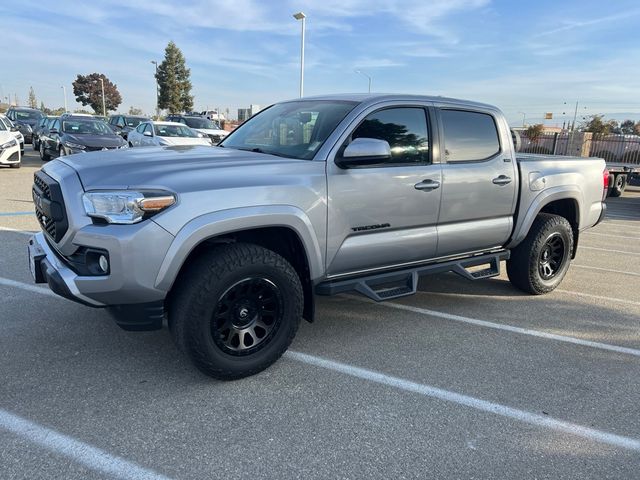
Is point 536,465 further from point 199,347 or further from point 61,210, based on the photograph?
point 61,210

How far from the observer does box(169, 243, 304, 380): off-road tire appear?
3.03 metres

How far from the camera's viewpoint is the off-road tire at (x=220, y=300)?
3.03 metres

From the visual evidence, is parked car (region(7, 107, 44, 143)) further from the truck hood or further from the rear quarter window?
the rear quarter window

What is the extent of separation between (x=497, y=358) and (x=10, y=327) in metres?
3.76

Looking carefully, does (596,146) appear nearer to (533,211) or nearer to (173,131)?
(173,131)

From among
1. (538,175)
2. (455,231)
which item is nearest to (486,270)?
(455,231)

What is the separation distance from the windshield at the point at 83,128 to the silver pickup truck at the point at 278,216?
42.1 ft

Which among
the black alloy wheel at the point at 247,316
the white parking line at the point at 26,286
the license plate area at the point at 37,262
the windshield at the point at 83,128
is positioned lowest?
the white parking line at the point at 26,286

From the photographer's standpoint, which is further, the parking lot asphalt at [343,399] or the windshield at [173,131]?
the windshield at [173,131]

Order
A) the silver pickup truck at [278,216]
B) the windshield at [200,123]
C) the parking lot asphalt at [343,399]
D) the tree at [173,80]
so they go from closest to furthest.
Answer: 1. the parking lot asphalt at [343,399]
2. the silver pickup truck at [278,216]
3. the windshield at [200,123]
4. the tree at [173,80]

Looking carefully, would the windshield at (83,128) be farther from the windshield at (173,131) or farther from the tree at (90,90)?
the tree at (90,90)

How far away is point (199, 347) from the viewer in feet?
10.1

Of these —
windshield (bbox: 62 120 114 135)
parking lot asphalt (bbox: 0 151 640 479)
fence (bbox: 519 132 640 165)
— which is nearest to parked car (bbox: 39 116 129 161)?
windshield (bbox: 62 120 114 135)

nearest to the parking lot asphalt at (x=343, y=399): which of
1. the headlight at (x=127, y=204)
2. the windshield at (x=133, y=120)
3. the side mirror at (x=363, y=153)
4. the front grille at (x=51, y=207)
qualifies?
the front grille at (x=51, y=207)
